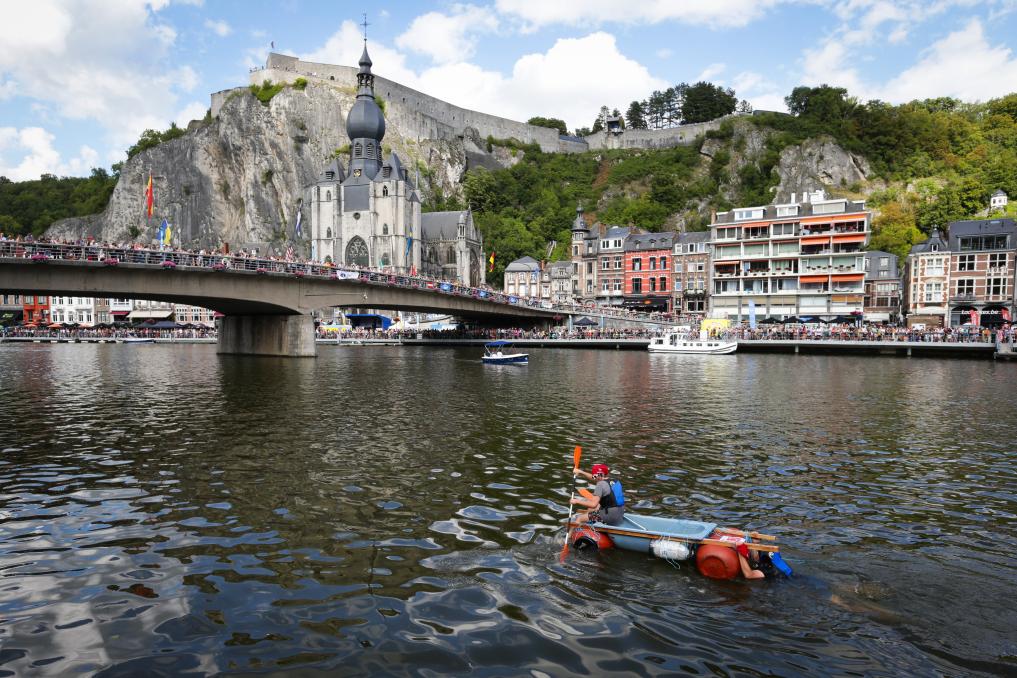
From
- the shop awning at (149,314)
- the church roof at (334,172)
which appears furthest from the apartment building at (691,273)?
the shop awning at (149,314)

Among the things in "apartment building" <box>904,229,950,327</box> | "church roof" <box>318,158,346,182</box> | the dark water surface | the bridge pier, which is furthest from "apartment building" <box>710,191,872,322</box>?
"church roof" <box>318,158,346,182</box>

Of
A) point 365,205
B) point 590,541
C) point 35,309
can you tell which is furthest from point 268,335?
point 35,309

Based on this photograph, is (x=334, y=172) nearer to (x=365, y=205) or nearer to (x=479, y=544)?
(x=365, y=205)

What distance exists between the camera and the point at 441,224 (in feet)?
505

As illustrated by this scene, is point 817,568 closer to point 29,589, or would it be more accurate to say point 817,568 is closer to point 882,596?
point 882,596

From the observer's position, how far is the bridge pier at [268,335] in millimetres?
63625

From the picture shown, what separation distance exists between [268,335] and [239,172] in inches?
3967

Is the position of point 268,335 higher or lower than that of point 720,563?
higher

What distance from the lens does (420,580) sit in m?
11.0

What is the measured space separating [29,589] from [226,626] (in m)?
3.80

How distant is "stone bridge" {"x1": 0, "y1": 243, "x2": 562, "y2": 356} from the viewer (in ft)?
142

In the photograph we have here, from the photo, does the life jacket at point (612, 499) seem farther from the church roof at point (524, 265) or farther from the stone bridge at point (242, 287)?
the church roof at point (524, 265)

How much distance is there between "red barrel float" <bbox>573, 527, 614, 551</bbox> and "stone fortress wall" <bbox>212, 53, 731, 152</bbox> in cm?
16594

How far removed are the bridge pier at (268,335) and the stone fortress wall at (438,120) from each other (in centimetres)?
10949
